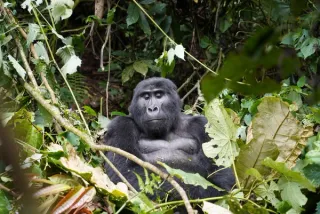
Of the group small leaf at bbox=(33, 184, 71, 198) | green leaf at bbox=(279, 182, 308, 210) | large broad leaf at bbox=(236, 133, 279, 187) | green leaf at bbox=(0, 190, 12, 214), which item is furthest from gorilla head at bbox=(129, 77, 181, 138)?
green leaf at bbox=(0, 190, 12, 214)

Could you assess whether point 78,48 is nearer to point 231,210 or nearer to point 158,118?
point 158,118

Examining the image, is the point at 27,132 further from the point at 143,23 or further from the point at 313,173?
the point at 143,23

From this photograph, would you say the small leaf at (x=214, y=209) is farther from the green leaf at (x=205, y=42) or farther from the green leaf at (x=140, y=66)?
the green leaf at (x=205, y=42)

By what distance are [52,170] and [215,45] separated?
10.6 ft

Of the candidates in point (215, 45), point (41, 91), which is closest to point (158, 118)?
point (41, 91)

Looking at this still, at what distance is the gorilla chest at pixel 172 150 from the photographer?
13.8 feet

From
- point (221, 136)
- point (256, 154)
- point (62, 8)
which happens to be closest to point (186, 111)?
point (62, 8)

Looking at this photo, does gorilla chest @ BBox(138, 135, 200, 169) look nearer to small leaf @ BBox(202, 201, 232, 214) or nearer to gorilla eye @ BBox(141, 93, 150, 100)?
gorilla eye @ BBox(141, 93, 150, 100)

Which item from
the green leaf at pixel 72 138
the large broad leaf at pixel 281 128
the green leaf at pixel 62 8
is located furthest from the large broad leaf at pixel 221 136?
the green leaf at pixel 62 8

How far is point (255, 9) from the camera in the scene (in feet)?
19.2

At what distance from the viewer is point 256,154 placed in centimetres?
318

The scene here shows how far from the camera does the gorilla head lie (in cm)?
427

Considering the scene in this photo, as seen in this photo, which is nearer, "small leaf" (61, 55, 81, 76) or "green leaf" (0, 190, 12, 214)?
"green leaf" (0, 190, 12, 214)

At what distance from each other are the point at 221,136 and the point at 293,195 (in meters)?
0.60
